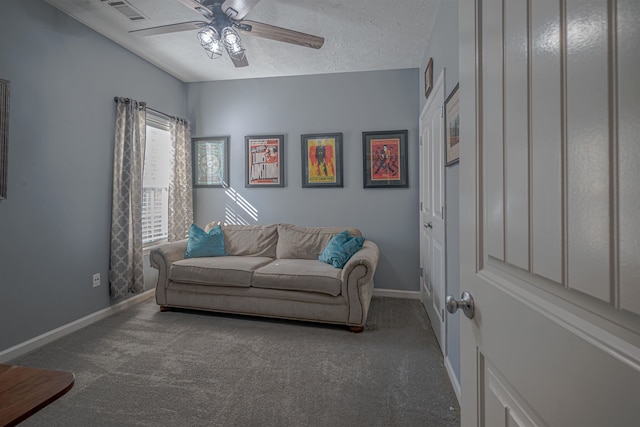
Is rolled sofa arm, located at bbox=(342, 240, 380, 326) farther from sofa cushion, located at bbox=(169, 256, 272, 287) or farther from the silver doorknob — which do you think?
the silver doorknob

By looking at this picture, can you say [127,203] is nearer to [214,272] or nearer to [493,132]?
[214,272]

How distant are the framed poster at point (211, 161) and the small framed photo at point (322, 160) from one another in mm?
1091

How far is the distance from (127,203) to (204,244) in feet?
2.86

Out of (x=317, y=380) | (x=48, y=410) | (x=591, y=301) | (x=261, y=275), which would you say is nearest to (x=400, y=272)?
(x=261, y=275)

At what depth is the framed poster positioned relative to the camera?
423 cm

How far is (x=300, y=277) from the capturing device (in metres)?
2.85

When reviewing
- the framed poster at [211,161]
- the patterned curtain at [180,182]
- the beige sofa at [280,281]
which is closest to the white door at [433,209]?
the beige sofa at [280,281]

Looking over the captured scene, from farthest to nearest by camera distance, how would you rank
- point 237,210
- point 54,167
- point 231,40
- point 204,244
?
point 237,210, point 204,244, point 54,167, point 231,40

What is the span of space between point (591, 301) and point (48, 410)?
98.4 inches

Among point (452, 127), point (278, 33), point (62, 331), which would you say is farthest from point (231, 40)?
point (62, 331)

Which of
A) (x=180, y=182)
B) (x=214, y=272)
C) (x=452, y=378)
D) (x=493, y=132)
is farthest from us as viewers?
(x=180, y=182)

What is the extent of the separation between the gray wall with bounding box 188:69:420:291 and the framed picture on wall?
2169 mm

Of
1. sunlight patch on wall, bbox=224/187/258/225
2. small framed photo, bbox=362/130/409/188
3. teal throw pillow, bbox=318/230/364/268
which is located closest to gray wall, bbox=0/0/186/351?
sunlight patch on wall, bbox=224/187/258/225

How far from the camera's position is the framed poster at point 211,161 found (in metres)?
4.23
